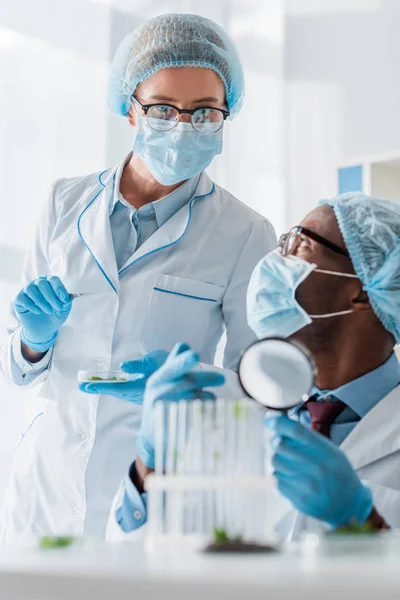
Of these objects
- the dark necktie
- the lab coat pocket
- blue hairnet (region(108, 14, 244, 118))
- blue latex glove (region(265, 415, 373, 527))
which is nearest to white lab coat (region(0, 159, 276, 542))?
the lab coat pocket

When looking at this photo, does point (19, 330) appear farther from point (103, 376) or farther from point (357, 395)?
point (357, 395)

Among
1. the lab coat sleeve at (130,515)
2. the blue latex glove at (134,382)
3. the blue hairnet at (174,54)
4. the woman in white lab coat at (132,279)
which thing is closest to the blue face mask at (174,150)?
the woman in white lab coat at (132,279)

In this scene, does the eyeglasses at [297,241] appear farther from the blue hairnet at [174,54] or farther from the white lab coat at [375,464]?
the blue hairnet at [174,54]


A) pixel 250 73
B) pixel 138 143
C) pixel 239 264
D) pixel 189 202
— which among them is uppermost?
pixel 250 73

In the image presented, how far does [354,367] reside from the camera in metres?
1.52

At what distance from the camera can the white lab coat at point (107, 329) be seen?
5.91 feet

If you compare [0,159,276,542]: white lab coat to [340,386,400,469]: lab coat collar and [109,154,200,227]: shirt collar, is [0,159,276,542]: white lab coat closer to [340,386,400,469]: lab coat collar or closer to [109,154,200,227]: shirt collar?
[109,154,200,227]: shirt collar

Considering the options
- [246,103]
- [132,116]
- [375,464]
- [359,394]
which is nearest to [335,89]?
[246,103]

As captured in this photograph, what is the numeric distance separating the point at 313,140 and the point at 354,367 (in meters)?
2.28

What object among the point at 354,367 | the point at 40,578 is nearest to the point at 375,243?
the point at 354,367

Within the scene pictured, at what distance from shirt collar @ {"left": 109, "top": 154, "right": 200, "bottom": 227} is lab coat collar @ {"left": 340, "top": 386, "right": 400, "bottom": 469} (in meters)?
0.73

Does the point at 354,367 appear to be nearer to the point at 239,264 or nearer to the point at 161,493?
the point at 239,264

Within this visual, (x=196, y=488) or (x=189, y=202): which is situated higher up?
(x=189, y=202)

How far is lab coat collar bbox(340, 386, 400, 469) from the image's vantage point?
4.56 feet
